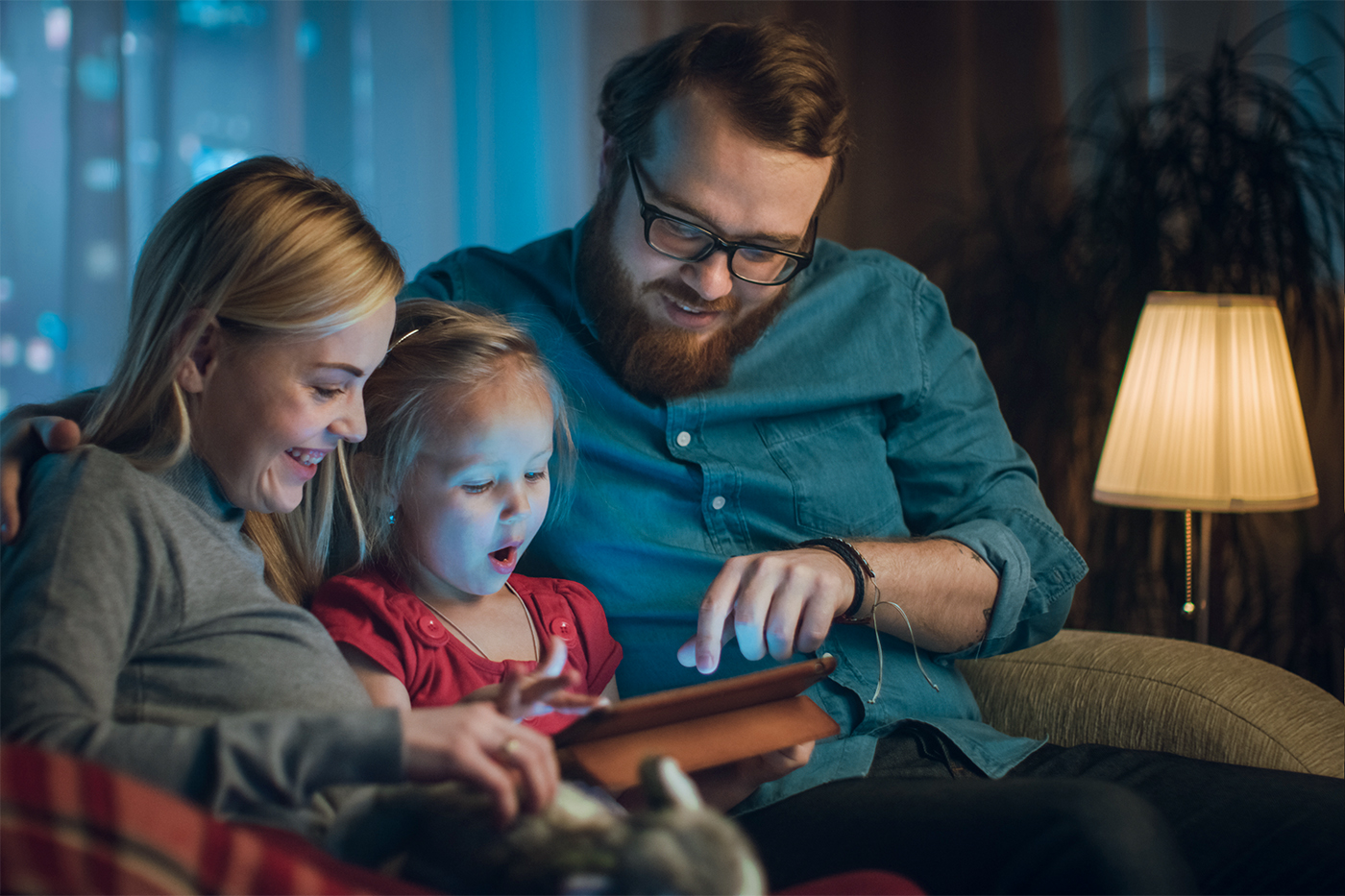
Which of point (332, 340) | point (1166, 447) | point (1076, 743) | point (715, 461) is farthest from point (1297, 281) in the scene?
point (332, 340)

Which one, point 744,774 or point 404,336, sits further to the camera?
point 404,336

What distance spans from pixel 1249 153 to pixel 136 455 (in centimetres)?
208

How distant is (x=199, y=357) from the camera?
3.05 feet

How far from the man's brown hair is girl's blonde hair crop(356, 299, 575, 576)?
38 cm

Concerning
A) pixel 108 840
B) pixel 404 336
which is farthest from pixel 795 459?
pixel 108 840

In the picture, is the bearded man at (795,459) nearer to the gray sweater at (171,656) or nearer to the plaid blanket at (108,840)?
the gray sweater at (171,656)

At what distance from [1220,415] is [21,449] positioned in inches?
70.2

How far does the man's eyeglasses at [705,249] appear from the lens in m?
1.33

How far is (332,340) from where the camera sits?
3.08 feet

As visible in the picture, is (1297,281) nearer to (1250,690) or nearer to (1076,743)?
(1250,690)

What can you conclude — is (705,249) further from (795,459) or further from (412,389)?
(412,389)

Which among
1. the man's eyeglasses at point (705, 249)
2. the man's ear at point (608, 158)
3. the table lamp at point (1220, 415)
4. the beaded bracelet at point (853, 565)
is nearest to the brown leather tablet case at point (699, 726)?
the beaded bracelet at point (853, 565)

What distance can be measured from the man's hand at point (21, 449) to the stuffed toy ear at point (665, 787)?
0.54 meters

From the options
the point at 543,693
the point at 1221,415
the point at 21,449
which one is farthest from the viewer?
the point at 1221,415
